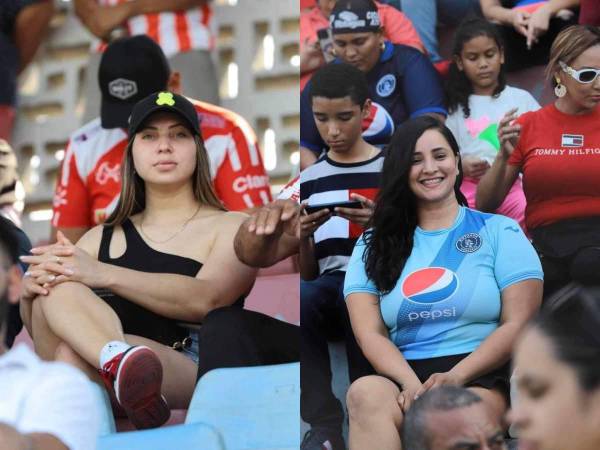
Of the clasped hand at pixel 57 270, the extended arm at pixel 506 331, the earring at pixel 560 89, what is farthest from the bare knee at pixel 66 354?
the earring at pixel 560 89

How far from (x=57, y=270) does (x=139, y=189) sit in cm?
31

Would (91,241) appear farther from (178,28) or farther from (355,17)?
(355,17)

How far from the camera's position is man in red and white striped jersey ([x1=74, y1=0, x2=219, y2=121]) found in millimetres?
3270

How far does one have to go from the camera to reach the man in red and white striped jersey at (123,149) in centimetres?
310

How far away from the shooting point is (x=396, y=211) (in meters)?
2.69

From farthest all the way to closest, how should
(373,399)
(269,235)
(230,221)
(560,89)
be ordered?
(230,221) < (269,235) < (560,89) < (373,399)

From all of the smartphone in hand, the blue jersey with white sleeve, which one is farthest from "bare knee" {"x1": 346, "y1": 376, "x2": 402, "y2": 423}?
the blue jersey with white sleeve

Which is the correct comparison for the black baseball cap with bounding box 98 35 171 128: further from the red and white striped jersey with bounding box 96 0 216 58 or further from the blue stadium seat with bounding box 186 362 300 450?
the blue stadium seat with bounding box 186 362 300 450

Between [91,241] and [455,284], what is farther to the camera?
[91,241]

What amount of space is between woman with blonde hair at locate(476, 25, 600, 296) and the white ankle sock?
842 mm

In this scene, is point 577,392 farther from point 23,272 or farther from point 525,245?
point 23,272

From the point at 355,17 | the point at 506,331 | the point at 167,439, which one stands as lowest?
the point at 167,439

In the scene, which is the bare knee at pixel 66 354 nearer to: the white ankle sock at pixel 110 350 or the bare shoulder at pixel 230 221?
the white ankle sock at pixel 110 350

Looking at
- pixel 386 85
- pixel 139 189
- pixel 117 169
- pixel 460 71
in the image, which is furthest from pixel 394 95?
pixel 117 169
